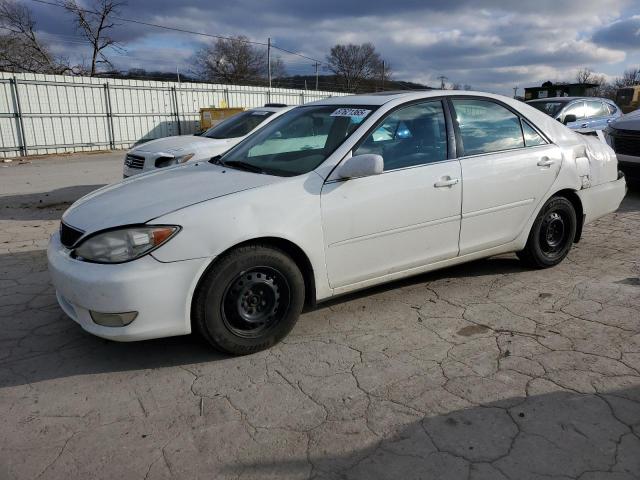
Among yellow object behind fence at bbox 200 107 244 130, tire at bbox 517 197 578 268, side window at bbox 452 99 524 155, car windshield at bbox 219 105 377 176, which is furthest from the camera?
yellow object behind fence at bbox 200 107 244 130

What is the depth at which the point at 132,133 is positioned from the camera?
2106 centimetres

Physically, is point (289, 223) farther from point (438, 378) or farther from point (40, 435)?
point (40, 435)

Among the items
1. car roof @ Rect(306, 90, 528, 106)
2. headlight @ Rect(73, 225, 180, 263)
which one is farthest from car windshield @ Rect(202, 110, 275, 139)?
headlight @ Rect(73, 225, 180, 263)

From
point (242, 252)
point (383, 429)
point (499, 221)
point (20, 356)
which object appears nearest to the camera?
point (383, 429)

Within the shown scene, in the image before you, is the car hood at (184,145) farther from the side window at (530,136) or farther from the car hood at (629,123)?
the car hood at (629,123)

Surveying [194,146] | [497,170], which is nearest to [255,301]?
[497,170]

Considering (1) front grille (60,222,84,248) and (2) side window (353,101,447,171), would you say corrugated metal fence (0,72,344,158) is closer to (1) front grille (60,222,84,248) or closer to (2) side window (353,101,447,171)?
(1) front grille (60,222,84,248)

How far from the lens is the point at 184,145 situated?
296 inches

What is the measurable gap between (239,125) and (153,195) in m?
5.27

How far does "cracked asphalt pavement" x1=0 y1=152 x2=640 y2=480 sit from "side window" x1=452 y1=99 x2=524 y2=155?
1200 mm

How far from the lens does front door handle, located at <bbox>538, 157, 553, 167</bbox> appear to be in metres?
4.32

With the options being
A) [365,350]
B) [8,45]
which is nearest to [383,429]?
[365,350]

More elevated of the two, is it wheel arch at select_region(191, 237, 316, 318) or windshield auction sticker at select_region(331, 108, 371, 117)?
windshield auction sticker at select_region(331, 108, 371, 117)

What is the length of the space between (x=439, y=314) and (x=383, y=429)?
1.50 metres
